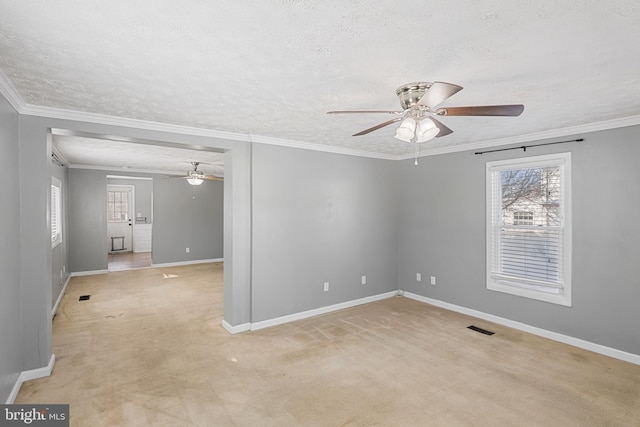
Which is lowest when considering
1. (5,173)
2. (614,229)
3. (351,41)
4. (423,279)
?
(423,279)

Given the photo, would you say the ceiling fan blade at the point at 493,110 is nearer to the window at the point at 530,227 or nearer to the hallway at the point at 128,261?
the window at the point at 530,227

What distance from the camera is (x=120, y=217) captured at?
10250mm

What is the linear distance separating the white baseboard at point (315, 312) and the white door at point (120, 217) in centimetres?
818

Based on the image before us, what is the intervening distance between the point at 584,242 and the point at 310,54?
3.65m

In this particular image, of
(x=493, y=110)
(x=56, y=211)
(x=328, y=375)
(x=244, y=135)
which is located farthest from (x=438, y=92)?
(x=56, y=211)

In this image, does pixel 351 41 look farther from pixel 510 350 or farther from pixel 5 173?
pixel 510 350

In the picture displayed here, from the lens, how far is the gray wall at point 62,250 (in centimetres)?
499

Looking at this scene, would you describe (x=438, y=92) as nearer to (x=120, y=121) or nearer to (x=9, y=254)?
(x=120, y=121)

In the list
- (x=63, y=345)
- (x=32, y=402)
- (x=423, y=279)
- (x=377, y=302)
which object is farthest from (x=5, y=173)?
(x=423, y=279)

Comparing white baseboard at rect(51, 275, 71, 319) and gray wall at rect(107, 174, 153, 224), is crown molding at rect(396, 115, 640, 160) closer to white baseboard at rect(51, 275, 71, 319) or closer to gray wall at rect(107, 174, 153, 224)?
white baseboard at rect(51, 275, 71, 319)

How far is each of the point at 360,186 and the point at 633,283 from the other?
3.35 m

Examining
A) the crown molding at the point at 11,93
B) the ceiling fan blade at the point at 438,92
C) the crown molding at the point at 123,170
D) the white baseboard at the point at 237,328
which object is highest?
the crown molding at the point at 123,170

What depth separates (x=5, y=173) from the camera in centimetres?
240

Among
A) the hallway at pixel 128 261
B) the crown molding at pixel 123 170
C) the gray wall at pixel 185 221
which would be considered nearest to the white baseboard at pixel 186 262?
the gray wall at pixel 185 221
